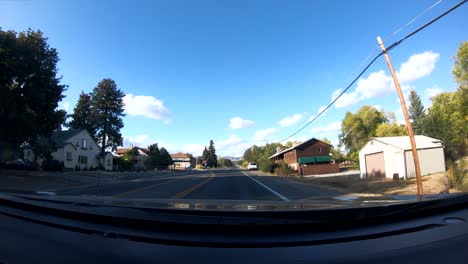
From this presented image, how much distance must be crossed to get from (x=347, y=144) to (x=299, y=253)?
78.0 metres

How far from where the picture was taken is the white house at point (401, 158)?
2681 cm

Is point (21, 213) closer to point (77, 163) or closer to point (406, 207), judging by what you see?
point (406, 207)

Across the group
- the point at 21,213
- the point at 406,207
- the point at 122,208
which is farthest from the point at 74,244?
the point at 406,207

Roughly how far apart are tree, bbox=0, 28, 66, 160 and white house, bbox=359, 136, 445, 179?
99.9 feet

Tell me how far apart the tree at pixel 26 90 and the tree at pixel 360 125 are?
6077 cm

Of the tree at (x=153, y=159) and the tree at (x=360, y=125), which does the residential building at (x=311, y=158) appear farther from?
the tree at (x=153, y=159)

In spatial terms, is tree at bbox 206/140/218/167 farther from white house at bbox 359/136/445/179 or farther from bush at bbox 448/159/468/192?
bush at bbox 448/159/468/192

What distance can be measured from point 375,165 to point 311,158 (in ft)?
78.4

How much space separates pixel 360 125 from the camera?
73625mm

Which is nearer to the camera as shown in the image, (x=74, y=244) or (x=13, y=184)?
(x=74, y=244)

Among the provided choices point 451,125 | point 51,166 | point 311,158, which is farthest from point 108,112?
point 451,125

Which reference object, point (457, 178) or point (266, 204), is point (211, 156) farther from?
point (266, 204)

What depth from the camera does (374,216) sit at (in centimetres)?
222

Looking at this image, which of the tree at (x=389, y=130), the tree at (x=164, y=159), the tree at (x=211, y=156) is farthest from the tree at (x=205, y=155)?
the tree at (x=389, y=130)
